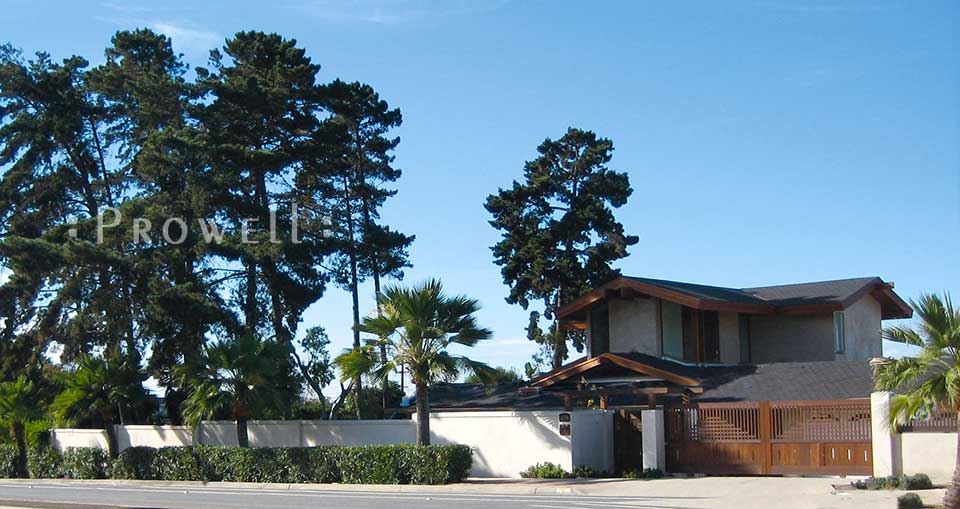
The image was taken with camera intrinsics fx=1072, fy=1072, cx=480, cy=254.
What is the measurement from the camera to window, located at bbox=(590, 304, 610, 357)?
124 ft

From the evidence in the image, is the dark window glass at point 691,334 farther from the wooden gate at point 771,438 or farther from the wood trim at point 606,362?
the wooden gate at point 771,438

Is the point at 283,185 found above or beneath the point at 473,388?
above

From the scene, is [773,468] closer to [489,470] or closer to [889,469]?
[889,469]

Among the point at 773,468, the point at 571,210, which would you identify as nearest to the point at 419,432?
the point at 773,468

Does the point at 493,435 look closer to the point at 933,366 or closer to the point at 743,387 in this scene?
the point at 743,387

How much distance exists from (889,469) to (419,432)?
12292mm

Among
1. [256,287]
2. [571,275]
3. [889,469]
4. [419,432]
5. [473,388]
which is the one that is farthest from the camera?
[571,275]

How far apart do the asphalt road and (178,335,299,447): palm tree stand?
3.31 meters

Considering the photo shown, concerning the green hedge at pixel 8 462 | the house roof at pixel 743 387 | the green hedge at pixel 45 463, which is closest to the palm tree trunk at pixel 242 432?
the house roof at pixel 743 387

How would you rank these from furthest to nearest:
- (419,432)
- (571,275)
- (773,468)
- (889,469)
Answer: (571,275) → (419,432) → (773,468) → (889,469)

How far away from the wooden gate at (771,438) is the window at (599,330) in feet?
25.7

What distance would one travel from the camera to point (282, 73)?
4269 cm

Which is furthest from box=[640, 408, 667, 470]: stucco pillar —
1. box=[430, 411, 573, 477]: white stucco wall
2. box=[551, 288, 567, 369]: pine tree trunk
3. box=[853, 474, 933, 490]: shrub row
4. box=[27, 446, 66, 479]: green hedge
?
box=[27, 446, 66, 479]: green hedge

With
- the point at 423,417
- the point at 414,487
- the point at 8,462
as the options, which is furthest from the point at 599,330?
the point at 8,462
